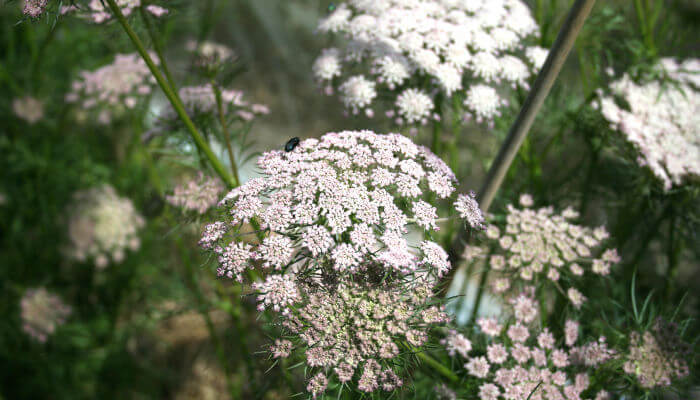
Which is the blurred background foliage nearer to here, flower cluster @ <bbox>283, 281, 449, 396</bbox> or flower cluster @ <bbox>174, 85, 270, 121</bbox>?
flower cluster @ <bbox>174, 85, 270, 121</bbox>

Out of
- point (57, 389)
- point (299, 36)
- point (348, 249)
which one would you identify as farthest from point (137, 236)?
point (299, 36)

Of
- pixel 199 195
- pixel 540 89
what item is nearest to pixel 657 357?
pixel 540 89

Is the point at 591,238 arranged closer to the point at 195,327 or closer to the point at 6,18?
the point at 195,327

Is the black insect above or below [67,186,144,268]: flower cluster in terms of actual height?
above

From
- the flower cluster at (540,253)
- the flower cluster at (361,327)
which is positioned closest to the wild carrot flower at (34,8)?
the flower cluster at (361,327)

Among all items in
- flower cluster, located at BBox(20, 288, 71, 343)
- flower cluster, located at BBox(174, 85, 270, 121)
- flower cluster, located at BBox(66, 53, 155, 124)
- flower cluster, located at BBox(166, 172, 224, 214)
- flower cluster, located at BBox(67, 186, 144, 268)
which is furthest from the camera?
flower cluster, located at BBox(67, 186, 144, 268)

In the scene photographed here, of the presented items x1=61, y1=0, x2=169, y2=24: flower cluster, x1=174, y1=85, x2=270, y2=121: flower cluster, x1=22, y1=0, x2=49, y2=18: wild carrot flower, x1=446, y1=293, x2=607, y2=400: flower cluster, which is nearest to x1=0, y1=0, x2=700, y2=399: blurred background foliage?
x1=61, y1=0, x2=169, y2=24: flower cluster

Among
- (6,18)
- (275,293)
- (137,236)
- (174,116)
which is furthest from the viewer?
(6,18)

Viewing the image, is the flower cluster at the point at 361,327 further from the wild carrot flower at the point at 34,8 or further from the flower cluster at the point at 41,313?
the flower cluster at the point at 41,313
